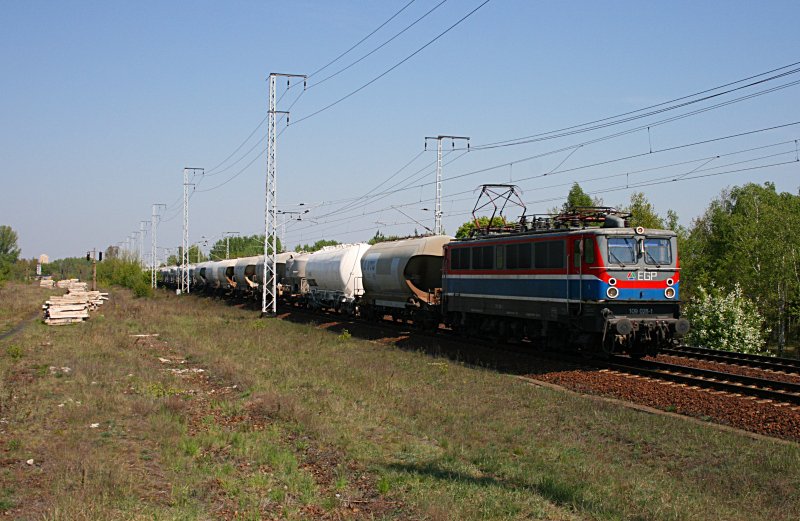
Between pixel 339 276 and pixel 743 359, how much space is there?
67.6ft

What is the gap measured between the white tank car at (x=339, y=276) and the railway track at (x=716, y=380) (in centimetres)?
1830

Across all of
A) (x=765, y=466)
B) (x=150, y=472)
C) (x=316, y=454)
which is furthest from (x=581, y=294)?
(x=150, y=472)

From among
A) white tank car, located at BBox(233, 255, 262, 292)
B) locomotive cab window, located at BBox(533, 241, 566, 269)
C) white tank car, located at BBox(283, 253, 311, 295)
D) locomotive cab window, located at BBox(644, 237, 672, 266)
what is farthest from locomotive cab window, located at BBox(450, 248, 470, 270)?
white tank car, located at BBox(233, 255, 262, 292)

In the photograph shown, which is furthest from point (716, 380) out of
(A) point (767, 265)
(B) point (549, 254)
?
(A) point (767, 265)

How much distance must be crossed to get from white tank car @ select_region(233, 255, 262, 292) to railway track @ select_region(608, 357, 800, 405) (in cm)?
3888

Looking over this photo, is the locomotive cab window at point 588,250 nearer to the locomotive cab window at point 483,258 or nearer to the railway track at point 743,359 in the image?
the locomotive cab window at point 483,258

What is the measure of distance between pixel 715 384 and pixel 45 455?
12926 millimetres

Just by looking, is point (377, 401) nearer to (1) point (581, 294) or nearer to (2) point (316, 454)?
(2) point (316, 454)

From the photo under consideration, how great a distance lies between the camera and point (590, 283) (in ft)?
60.1

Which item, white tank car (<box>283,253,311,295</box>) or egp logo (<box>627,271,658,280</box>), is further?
white tank car (<box>283,253,311,295</box>)

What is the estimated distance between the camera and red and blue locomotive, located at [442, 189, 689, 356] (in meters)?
18.2

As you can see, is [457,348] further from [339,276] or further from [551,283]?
[339,276]

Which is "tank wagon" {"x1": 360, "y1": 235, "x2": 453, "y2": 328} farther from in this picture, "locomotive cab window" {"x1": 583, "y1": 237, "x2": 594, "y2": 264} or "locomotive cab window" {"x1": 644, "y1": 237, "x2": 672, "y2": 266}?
"locomotive cab window" {"x1": 644, "y1": 237, "x2": 672, "y2": 266}

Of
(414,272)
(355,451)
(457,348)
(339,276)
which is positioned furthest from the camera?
(339,276)
